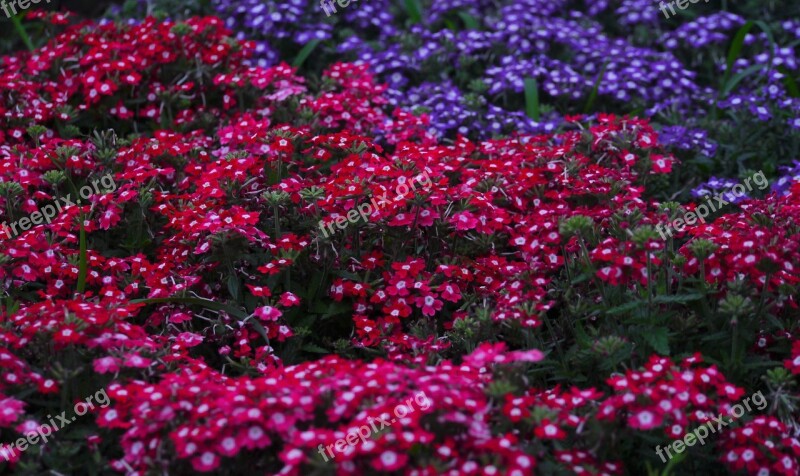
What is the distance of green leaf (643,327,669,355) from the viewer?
121 inches

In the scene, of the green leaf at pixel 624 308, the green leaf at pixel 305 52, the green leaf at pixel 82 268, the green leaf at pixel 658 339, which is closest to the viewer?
the green leaf at pixel 658 339

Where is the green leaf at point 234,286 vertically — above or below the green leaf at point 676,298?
above

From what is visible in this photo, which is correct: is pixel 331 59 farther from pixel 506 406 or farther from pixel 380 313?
pixel 506 406

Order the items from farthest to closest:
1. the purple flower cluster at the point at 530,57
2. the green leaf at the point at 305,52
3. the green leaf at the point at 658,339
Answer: the green leaf at the point at 305,52, the purple flower cluster at the point at 530,57, the green leaf at the point at 658,339

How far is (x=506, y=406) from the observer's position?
2.76 meters

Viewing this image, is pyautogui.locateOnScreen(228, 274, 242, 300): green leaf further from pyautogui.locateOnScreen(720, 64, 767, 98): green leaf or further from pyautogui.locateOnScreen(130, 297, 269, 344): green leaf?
pyautogui.locateOnScreen(720, 64, 767, 98): green leaf

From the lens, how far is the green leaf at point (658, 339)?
3.08 metres

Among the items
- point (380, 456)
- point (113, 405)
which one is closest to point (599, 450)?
point (380, 456)

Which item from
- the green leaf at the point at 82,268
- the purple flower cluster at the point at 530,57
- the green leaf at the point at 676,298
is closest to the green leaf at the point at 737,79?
the purple flower cluster at the point at 530,57

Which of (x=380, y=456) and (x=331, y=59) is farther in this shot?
(x=331, y=59)

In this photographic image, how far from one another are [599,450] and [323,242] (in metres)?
1.34

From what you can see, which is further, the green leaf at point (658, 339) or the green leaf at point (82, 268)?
the green leaf at point (82, 268)

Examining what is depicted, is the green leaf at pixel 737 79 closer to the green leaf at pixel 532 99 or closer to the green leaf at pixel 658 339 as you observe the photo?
the green leaf at pixel 532 99

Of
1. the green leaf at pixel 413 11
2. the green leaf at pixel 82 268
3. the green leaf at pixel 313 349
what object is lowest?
the green leaf at pixel 313 349
